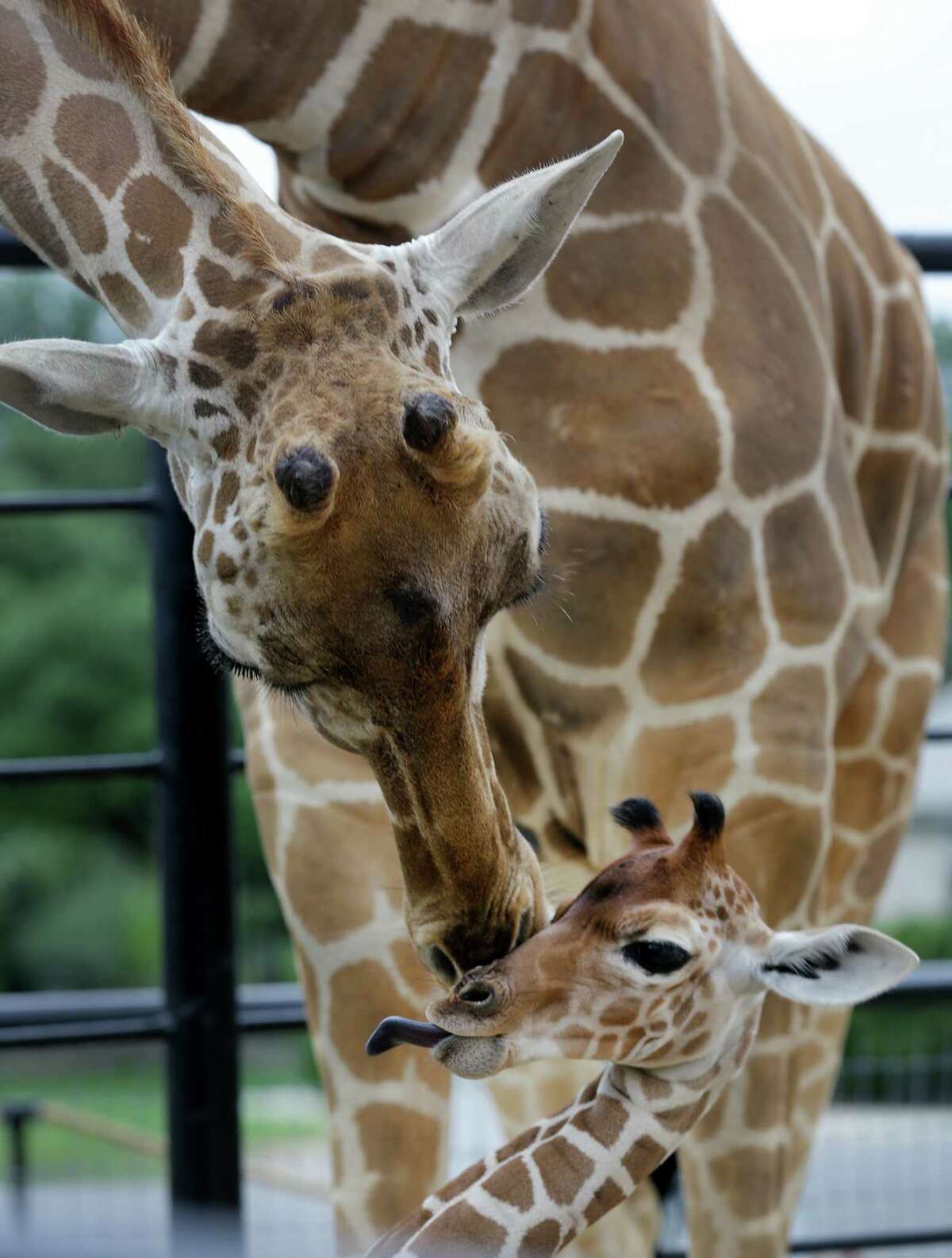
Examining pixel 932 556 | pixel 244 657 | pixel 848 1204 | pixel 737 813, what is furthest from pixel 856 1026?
pixel 244 657

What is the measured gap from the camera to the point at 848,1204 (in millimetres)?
2568

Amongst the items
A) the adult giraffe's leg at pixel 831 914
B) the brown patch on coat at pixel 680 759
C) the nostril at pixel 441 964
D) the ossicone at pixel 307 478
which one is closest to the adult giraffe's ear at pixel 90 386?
the ossicone at pixel 307 478

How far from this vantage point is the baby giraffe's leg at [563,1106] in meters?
1.53

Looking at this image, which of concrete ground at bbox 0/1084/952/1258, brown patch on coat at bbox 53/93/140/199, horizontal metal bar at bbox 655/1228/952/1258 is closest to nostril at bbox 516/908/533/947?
brown patch on coat at bbox 53/93/140/199

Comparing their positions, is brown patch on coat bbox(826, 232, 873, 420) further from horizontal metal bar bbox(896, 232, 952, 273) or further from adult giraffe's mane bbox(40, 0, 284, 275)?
adult giraffe's mane bbox(40, 0, 284, 275)

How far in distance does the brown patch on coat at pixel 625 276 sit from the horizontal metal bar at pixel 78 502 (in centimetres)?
62

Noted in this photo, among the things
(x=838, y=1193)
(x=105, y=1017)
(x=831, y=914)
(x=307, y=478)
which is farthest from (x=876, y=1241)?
(x=307, y=478)

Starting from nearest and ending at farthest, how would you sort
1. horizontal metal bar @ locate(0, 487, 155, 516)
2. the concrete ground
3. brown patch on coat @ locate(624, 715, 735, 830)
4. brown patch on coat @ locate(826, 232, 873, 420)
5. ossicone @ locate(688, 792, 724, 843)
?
ossicone @ locate(688, 792, 724, 843)
brown patch on coat @ locate(624, 715, 735, 830)
brown patch on coat @ locate(826, 232, 873, 420)
horizontal metal bar @ locate(0, 487, 155, 516)
the concrete ground

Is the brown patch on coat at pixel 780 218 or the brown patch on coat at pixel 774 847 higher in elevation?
the brown patch on coat at pixel 780 218

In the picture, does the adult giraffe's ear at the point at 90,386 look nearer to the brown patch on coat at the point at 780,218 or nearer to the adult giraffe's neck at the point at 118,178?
the adult giraffe's neck at the point at 118,178

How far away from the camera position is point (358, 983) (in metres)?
1.28

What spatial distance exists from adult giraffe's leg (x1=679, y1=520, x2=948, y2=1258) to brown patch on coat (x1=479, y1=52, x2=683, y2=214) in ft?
1.77

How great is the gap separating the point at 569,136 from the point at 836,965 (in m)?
0.66

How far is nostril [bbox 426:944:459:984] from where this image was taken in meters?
0.87
